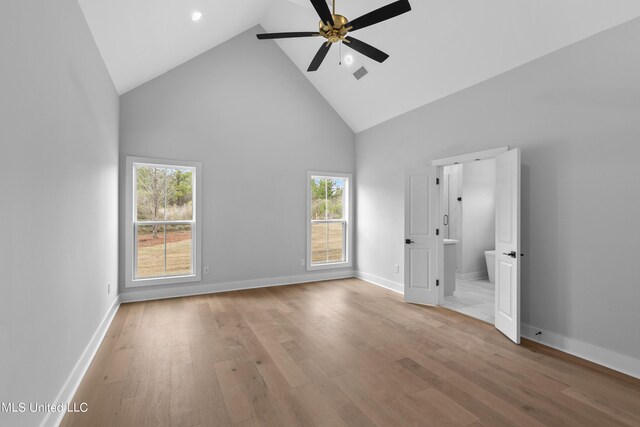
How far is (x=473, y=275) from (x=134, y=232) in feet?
20.6

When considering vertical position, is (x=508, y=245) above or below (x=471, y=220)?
below

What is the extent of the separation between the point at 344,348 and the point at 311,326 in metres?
0.68

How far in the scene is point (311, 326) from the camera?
3584 mm

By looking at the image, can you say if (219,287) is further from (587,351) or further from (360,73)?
(587,351)

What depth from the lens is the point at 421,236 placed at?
4570mm

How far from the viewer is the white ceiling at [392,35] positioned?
2.83 m

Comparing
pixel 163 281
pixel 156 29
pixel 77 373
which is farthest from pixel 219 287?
pixel 156 29

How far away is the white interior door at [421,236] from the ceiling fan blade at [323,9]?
103 inches

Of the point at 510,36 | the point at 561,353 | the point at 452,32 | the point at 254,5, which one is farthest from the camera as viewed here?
the point at 254,5

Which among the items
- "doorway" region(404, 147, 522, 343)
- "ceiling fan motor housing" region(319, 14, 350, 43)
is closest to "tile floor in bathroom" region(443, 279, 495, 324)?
"doorway" region(404, 147, 522, 343)

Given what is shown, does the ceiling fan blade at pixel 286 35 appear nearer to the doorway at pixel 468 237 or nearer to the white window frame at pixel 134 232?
the doorway at pixel 468 237

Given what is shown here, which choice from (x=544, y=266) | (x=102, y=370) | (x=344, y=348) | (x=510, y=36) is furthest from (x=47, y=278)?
(x=510, y=36)

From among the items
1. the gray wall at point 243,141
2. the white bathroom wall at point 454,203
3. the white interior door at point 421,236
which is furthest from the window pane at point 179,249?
the white bathroom wall at point 454,203

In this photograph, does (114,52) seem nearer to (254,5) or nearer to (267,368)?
(254,5)
